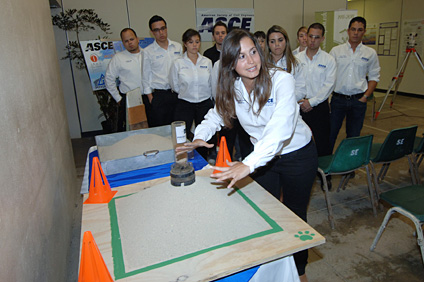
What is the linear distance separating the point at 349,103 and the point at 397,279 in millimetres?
2000

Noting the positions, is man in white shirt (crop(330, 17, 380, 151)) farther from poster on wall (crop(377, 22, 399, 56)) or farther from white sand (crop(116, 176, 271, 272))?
poster on wall (crop(377, 22, 399, 56))

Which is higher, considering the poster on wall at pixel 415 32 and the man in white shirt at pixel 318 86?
the poster on wall at pixel 415 32

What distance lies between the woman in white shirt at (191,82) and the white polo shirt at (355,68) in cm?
153

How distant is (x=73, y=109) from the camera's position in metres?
5.74

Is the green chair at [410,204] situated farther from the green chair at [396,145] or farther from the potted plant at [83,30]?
the potted plant at [83,30]

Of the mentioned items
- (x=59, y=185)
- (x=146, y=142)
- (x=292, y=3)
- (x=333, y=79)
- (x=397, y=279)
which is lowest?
(x=397, y=279)

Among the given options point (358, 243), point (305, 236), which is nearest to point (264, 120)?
point (305, 236)

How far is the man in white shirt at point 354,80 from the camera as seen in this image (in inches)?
140

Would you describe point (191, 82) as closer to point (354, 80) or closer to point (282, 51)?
point (282, 51)

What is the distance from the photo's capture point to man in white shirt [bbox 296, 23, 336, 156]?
3.34 m

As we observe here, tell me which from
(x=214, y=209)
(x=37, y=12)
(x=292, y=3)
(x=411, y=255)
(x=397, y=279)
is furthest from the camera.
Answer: (x=292, y=3)

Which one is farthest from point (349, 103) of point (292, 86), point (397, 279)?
point (292, 86)

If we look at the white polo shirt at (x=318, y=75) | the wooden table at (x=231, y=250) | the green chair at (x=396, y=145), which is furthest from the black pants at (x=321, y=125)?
the wooden table at (x=231, y=250)

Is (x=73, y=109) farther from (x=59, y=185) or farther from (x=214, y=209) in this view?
(x=214, y=209)
